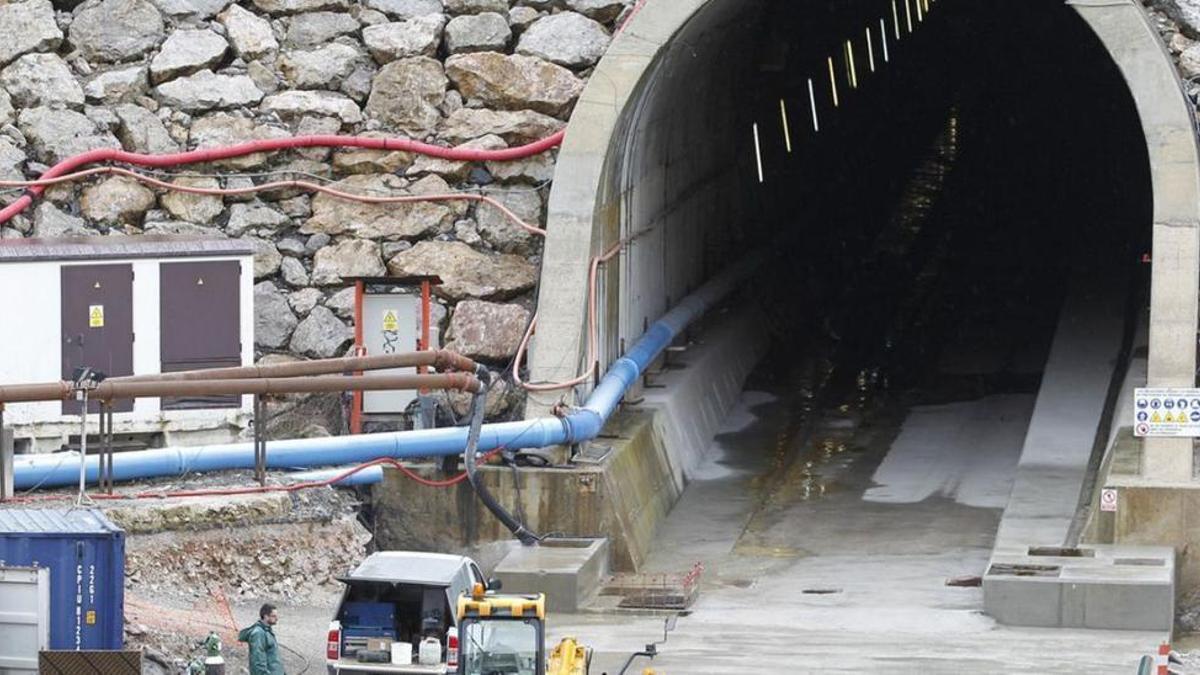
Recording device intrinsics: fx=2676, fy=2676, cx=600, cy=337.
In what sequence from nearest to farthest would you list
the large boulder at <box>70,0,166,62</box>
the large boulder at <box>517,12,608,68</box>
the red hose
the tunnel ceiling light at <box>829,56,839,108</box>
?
the red hose
the large boulder at <box>517,12,608,68</box>
the large boulder at <box>70,0,166,62</box>
the tunnel ceiling light at <box>829,56,839,108</box>

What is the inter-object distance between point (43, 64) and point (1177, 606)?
15.2 meters

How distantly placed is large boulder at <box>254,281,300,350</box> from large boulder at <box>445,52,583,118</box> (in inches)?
136

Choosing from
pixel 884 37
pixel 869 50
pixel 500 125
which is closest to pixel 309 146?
pixel 500 125

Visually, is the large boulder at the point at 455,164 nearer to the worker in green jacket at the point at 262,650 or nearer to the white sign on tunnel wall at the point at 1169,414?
the white sign on tunnel wall at the point at 1169,414

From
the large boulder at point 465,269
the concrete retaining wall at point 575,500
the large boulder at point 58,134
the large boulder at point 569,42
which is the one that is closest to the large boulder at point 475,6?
the large boulder at point 569,42

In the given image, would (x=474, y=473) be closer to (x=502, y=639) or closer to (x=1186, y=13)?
(x=502, y=639)

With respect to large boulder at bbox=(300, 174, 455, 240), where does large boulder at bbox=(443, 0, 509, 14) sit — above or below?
above

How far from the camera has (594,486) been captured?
29.9 m

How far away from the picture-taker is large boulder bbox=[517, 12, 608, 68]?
33.0 m

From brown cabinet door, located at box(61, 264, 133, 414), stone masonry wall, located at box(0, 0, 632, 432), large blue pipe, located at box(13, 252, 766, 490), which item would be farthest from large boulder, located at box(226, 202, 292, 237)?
large blue pipe, located at box(13, 252, 766, 490)

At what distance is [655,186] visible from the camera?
34938 millimetres

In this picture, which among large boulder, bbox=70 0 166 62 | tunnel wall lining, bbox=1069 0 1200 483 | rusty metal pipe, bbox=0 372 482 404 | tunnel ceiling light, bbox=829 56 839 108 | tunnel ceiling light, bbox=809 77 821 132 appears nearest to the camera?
rusty metal pipe, bbox=0 372 482 404

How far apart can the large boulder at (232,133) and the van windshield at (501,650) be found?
1238 cm

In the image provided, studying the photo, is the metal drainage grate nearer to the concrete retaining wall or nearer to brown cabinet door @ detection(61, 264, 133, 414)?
the concrete retaining wall
